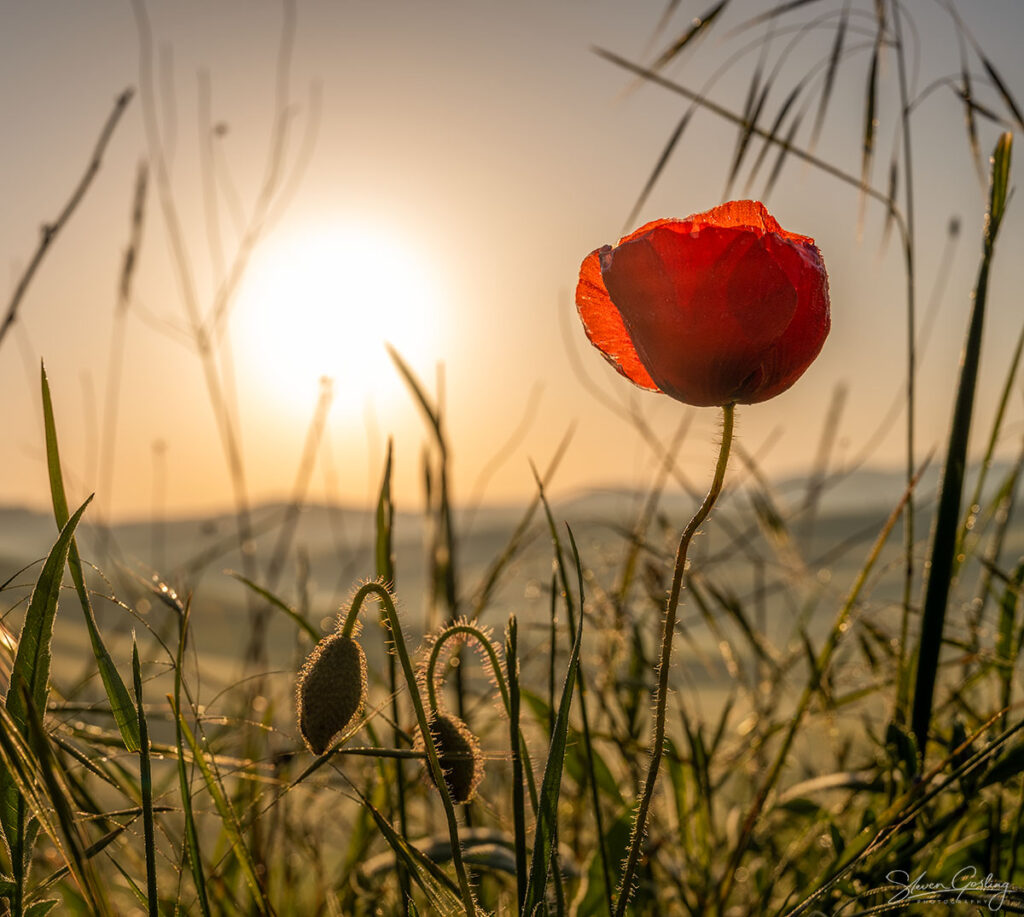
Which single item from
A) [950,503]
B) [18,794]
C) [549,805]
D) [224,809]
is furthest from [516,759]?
[950,503]

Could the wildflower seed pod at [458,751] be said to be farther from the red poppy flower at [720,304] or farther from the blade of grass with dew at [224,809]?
the red poppy flower at [720,304]

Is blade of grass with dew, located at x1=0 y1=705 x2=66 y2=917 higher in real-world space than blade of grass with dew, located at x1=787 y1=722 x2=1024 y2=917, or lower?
higher

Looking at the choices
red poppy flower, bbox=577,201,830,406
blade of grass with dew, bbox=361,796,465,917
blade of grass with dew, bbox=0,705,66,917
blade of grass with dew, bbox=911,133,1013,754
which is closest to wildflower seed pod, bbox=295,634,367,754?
blade of grass with dew, bbox=361,796,465,917

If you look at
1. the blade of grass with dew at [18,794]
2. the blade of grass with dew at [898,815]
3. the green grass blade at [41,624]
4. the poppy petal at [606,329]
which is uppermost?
the poppy petal at [606,329]

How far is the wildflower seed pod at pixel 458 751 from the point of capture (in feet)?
2.43

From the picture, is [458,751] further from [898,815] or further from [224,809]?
[898,815]

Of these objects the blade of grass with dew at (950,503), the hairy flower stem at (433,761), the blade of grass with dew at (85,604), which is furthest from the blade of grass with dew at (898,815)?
the blade of grass with dew at (85,604)

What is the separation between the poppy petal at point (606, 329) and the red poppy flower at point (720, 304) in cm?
7

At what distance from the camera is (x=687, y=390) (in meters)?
0.67

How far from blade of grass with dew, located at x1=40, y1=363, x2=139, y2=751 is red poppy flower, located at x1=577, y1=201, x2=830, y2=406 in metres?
0.37

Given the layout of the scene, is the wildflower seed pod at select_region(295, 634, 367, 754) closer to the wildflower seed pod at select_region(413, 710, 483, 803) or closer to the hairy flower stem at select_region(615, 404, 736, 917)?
the wildflower seed pod at select_region(413, 710, 483, 803)

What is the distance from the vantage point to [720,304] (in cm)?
65

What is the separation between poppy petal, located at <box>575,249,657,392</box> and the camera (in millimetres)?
753

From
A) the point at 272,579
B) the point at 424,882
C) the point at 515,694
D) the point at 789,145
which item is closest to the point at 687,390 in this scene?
the point at 515,694
